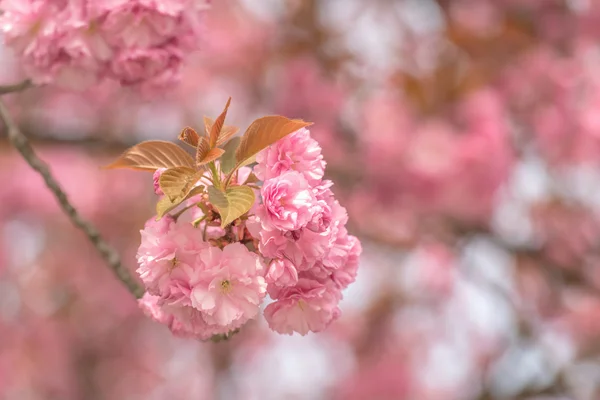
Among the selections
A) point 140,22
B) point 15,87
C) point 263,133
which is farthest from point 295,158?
point 15,87

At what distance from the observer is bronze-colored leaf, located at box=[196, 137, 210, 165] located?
0.63 metres

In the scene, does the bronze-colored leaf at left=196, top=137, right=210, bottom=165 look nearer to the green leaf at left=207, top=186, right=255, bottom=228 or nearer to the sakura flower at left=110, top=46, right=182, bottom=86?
the green leaf at left=207, top=186, right=255, bottom=228

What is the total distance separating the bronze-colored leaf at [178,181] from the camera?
1.93 ft

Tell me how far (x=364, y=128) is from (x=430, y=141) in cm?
30

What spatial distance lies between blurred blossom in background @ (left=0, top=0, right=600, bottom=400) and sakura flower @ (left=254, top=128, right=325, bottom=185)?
1.44 metres

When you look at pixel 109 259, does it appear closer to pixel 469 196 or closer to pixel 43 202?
pixel 469 196

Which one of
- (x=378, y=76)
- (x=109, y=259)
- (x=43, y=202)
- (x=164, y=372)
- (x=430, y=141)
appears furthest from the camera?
(x=164, y=372)

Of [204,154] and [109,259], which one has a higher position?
[204,154]

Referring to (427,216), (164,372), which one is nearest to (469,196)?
(427,216)

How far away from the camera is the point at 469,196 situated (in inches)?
107

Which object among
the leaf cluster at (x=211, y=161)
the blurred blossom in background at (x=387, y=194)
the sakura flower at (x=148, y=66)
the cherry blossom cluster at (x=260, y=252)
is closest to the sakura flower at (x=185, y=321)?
the cherry blossom cluster at (x=260, y=252)

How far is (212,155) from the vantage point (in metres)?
0.63

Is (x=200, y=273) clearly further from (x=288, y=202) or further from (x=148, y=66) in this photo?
(x=148, y=66)

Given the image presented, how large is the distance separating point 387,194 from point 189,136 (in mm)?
2098
